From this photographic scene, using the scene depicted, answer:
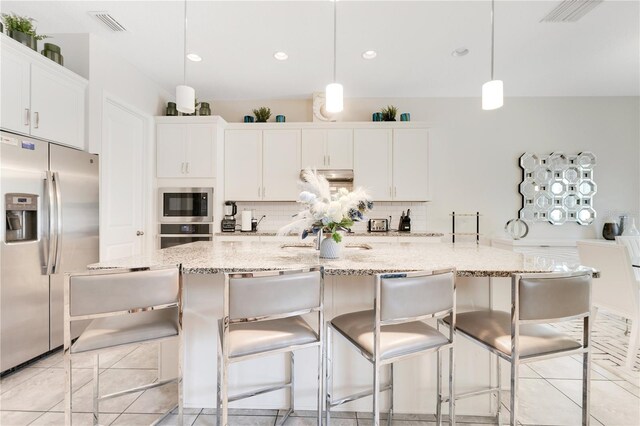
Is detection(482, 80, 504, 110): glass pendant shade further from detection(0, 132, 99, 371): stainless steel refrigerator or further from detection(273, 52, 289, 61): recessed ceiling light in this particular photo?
detection(0, 132, 99, 371): stainless steel refrigerator

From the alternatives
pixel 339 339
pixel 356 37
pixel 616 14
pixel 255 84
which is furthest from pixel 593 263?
pixel 255 84

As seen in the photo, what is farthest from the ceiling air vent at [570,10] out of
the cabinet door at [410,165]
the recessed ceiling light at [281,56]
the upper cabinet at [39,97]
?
the upper cabinet at [39,97]

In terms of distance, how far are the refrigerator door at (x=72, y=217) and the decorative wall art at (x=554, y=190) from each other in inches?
204

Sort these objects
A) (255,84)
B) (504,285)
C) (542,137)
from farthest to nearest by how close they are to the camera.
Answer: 1. (542,137)
2. (255,84)
3. (504,285)

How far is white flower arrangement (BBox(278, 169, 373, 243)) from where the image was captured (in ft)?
5.72

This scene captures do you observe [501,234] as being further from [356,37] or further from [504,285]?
[356,37]

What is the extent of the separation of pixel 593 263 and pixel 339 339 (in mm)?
2394

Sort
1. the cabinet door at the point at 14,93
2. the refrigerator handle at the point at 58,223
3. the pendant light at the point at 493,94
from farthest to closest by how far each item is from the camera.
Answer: the refrigerator handle at the point at 58,223 < the cabinet door at the point at 14,93 < the pendant light at the point at 493,94

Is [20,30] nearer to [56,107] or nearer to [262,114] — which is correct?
[56,107]

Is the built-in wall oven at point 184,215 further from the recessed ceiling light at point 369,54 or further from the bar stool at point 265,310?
the bar stool at point 265,310

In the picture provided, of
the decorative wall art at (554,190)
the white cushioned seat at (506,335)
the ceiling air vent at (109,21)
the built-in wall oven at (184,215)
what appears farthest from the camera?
the decorative wall art at (554,190)

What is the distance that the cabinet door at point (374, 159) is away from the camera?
4043mm

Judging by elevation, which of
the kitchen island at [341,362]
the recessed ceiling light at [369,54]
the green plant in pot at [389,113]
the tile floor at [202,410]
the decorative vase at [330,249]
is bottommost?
the tile floor at [202,410]

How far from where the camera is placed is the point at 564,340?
54.2 inches
